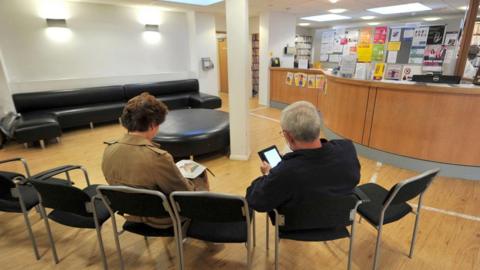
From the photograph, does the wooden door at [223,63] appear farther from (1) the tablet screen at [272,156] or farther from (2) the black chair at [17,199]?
(2) the black chair at [17,199]

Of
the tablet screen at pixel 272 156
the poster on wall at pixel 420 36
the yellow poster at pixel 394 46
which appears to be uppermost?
the poster on wall at pixel 420 36

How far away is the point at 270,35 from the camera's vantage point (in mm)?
6508

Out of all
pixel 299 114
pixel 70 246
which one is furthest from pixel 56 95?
pixel 299 114

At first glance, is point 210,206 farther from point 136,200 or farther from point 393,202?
point 393,202

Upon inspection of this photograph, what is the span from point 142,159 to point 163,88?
518 cm

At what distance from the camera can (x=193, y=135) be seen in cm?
337

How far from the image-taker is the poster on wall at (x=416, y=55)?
7.23 metres

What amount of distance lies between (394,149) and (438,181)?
58 cm

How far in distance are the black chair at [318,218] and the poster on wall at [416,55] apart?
7.77 metres

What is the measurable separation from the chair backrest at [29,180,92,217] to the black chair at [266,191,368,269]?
1.14 metres

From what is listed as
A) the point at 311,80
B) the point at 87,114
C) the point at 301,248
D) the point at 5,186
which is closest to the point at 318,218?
the point at 301,248

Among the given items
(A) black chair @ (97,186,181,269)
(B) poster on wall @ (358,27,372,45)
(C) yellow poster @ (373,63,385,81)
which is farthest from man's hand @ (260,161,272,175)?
(B) poster on wall @ (358,27,372,45)

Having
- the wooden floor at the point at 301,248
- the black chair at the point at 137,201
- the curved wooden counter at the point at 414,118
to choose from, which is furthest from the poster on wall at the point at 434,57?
the black chair at the point at 137,201

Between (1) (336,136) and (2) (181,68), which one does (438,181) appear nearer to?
(1) (336,136)
